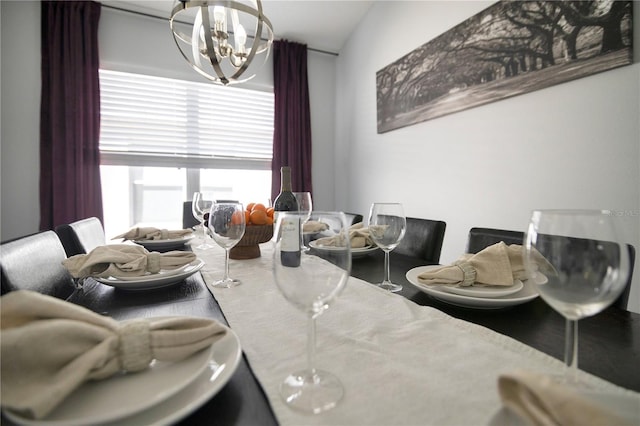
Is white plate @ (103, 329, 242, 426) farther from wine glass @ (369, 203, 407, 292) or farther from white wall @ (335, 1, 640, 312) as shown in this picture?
white wall @ (335, 1, 640, 312)

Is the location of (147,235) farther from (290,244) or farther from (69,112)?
(69,112)

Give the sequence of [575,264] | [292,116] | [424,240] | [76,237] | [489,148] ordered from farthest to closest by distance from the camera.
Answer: [292,116] → [489,148] → [424,240] → [76,237] → [575,264]

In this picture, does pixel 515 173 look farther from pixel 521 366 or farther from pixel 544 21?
pixel 521 366

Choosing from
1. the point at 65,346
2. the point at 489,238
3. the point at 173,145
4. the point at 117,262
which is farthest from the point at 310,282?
the point at 173,145

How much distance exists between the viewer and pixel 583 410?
0.25 metres

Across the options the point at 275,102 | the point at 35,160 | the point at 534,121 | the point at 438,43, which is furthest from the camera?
the point at 275,102

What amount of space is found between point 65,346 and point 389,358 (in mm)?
400

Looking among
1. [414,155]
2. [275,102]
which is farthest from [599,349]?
[275,102]

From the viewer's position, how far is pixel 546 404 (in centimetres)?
26

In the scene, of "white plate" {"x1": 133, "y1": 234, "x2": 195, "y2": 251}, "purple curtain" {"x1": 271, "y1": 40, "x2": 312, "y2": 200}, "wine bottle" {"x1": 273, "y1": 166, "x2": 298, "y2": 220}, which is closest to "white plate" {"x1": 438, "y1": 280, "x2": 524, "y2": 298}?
"wine bottle" {"x1": 273, "y1": 166, "x2": 298, "y2": 220}

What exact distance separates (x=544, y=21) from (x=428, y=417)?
214 centimetres

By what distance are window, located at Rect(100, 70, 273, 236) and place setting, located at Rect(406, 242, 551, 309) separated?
3059 millimetres

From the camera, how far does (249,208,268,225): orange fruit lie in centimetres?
108

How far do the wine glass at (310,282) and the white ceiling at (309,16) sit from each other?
316cm
